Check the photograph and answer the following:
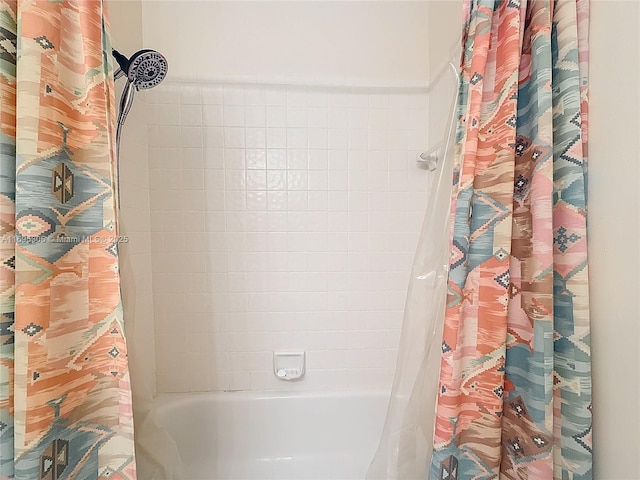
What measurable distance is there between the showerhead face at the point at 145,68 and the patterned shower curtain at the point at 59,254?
0.83 feet

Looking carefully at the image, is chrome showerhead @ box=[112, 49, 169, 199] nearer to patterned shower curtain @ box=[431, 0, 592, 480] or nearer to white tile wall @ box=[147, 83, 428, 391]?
white tile wall @ box=[147, 83, 428, 391]

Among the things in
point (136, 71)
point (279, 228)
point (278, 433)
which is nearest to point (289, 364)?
point (278, 433)

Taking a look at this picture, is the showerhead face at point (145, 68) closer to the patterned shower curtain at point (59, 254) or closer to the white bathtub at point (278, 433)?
the patterned shower curtain at point (59, 254)

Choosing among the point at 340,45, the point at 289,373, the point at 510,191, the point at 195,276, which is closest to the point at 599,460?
the point at 510,191

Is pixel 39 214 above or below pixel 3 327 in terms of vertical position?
above

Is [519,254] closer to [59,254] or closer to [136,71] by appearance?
[59,254]

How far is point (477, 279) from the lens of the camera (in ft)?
2.47

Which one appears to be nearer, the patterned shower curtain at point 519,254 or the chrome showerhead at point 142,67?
the patterned shower curtain at point 519,254

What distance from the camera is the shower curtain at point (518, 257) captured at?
0.70 meters

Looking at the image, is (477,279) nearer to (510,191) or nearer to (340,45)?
(510,191)

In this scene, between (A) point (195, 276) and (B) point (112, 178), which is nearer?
(B) point (112, 178)

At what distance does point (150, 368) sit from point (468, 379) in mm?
1142

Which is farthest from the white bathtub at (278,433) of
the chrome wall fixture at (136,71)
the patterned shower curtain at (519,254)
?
the chrome wall fixture at (136,71)

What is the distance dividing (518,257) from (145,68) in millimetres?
1061
